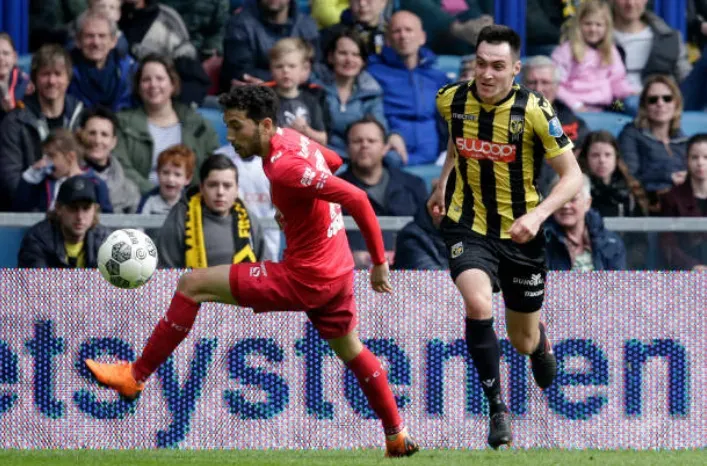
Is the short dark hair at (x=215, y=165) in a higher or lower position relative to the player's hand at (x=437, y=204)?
lower

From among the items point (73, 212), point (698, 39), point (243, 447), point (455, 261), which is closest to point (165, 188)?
point (73, 212)

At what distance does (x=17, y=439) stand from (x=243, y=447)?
1.34 m

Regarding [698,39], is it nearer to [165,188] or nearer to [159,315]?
[165,188]

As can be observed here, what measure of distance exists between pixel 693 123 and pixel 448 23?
2.38 metres

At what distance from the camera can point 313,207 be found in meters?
7.86

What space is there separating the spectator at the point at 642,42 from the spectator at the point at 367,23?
2.17 m

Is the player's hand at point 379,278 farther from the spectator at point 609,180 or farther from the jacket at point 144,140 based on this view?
the spectator at point 609,180

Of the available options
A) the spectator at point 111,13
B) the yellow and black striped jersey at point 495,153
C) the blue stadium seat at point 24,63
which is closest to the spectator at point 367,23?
the spectator at point 111,13

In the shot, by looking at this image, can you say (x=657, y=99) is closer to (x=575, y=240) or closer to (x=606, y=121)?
(x=606, y=121)

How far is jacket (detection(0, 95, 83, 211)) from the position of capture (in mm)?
10789

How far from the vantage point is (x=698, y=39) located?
1444 cm

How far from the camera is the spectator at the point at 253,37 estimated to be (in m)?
12.2

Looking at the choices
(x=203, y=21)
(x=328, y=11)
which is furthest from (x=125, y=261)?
(x=328, y=11)

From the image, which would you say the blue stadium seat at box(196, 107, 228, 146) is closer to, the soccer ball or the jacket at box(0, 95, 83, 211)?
the jacket at box(0, 95, 83, 211)
